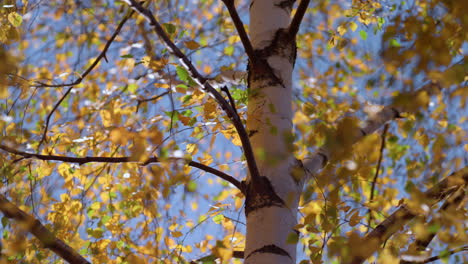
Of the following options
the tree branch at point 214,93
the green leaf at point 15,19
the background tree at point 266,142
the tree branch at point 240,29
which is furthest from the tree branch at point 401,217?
the green leaf at point 15,19

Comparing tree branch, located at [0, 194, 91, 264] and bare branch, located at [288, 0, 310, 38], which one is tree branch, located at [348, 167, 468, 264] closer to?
bare branch, located at [288, 0, 310, 38]

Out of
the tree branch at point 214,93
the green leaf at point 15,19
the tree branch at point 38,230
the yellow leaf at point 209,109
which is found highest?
the green leaf at point 15,19

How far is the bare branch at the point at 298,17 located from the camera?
1.69 m

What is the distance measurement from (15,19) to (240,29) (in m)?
0.85

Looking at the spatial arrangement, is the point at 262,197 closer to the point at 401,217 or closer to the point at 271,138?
the point at 271,138

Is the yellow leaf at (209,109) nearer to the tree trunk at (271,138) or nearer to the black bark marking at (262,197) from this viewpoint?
the tree trunk at (271,138)

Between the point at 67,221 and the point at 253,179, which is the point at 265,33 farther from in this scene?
the point at 67,221

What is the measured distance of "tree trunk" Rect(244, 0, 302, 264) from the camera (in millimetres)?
1354

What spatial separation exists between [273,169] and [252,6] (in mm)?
770

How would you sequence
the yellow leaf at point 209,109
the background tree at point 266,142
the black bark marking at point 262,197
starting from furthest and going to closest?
the yellow leaf at point 209,109, the black bark marking at point 262,197, the background tree at point 266,142

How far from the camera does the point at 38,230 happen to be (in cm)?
145

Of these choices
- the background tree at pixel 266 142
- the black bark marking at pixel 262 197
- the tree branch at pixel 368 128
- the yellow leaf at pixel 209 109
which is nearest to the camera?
the background tree at pixel 266 142

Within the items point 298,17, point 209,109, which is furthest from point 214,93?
point 298,17

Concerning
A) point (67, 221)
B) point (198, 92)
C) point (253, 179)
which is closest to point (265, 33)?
point (198, 92)
